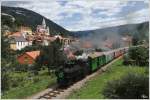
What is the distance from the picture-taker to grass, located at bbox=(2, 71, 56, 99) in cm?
691

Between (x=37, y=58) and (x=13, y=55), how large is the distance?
0.52 metres

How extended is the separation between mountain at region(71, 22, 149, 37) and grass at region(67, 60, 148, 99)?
61 cm

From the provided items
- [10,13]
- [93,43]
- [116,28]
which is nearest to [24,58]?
[10,13]

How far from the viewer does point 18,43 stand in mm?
6906

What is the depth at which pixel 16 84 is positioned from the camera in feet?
23.7

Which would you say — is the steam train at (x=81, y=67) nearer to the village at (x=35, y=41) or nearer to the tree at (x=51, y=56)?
the tree at (x=51, y=56)

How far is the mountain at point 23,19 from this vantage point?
673 cm

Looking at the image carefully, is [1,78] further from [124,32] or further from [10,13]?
[124,32]

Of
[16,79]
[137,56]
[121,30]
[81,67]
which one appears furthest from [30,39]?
[81,67]

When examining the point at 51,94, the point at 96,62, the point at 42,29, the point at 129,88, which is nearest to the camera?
the point at 129,88

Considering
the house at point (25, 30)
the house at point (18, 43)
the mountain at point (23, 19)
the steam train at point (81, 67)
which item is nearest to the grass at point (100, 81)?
the steam train at point (81, 67)

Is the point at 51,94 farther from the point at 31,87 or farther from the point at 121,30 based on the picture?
the point at 121,30

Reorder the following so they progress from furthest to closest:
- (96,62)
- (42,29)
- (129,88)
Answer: (96,62), (42,29), (129,88)

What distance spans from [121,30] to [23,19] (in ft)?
5.96
